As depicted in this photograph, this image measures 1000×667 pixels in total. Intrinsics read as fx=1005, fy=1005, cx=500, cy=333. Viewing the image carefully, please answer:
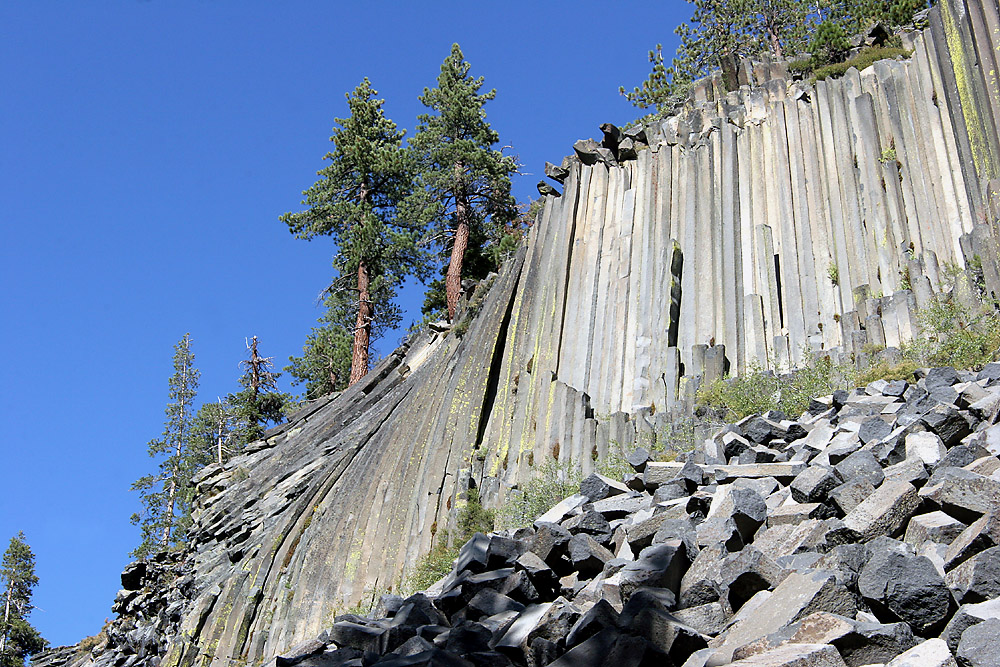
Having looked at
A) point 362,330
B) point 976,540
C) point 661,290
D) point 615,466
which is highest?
point 362,330

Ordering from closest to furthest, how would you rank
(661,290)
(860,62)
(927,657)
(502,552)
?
(927,657) → (502,552) → (661,290) → (860,62)

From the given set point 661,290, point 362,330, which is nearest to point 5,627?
point 362,330

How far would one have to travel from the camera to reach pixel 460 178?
1185 inches

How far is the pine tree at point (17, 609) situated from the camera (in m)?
40.5

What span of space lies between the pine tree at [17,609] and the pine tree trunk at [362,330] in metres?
20.7

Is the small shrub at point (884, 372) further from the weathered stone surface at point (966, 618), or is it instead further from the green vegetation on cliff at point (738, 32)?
the green vegetation on cliff at point (738, 32)

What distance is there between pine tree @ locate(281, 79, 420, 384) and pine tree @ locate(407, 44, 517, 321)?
119cm

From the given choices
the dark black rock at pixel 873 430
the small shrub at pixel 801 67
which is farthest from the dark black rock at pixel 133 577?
the dark black rock at pixel 873 430

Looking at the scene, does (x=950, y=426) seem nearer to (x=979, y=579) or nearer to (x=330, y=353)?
(x=979, y=579)

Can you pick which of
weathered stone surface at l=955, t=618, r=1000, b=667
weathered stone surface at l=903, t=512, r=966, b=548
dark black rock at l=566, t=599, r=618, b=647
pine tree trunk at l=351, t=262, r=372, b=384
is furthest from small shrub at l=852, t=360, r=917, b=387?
pine tree trunk at l=351, t=262, r=372, b=384

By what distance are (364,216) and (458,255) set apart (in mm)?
4896

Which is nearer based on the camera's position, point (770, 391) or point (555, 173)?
point (770, 391)

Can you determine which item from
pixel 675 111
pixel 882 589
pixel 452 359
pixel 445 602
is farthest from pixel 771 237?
pixel 882 589

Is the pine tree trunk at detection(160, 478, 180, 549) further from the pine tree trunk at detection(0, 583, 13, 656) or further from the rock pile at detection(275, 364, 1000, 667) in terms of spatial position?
the rock pile at detection(275, 364, 1000, 667)
